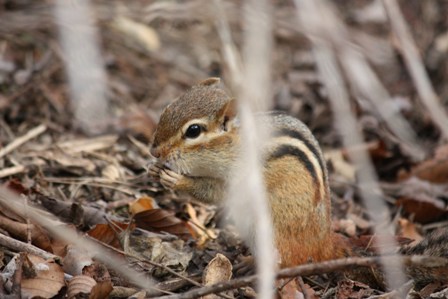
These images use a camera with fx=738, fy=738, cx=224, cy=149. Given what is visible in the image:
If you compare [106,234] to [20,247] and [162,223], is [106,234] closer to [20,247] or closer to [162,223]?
[162,223]

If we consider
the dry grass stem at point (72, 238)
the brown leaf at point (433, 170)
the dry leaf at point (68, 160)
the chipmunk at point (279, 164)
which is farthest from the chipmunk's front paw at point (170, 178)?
the brown leaf at point (433, 170)

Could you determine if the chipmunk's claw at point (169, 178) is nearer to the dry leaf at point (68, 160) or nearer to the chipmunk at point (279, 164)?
the chipmunk at point (279, 164)

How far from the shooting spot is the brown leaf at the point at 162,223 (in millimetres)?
4352

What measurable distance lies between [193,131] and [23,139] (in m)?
1.62

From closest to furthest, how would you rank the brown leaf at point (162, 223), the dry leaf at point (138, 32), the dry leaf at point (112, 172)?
the brown leaf at point (162, 223), the dry leaf at point (112, 172), the dry leaf at point (138, 32)

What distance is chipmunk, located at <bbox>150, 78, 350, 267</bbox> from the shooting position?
13.2ft

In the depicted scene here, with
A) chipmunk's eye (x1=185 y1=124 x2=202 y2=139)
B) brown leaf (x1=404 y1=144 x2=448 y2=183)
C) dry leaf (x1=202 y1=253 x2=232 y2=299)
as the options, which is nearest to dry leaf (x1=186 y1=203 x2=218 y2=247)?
Answer: dry leaf (x1=202 y1=253 x2=232 y2=299)

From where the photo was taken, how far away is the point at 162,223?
14.5ft

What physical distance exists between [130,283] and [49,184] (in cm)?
130

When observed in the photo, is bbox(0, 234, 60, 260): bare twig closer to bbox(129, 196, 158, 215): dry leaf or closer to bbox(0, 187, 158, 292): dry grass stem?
bbox(0, 187, 158, 292): dry grass stem

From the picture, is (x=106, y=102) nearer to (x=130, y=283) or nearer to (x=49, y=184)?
(x=49, y=184)

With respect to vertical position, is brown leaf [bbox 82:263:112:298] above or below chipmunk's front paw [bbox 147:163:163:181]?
below

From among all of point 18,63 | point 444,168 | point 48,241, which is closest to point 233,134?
point 48,241

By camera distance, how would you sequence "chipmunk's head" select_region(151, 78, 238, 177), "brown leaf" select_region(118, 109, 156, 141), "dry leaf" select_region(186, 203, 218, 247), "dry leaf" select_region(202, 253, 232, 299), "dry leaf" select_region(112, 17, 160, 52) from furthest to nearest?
"dry leaf" select_region(112, 17, 160, 52), "brown leaf" select_region(118, 109, 156, 141), "dry leaf" select_region(186, 203, 218, 247), "chipmunk's head" select_region(151, 78, 238, 177), "dry leaf" select_region(202, 253, 232, 299)
